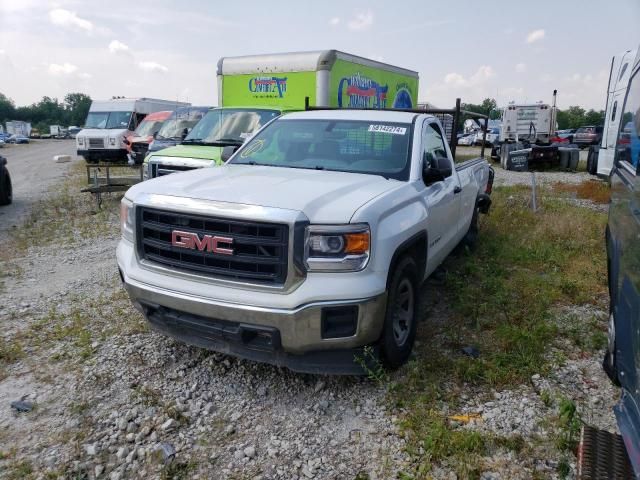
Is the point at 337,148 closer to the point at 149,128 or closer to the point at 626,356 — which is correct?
the point at 626,356

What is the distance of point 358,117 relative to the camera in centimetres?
480

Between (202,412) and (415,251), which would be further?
(415,251)

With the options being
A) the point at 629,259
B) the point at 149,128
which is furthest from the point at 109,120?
the point at 629,259

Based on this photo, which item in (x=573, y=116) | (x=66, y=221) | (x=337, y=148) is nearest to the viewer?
(x=337, y=148)

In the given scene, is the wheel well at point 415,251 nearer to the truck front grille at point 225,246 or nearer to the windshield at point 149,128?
the truck front grille at point 225,246

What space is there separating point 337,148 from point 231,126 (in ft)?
16.7

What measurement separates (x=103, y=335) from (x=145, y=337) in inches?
14.6

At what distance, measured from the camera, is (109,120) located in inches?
818

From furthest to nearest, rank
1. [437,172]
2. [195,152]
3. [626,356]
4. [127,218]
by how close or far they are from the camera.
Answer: [195,152] → [437,172] → [127,218] → [626,356]

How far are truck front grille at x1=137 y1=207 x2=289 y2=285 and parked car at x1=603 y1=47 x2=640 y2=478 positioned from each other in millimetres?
1806

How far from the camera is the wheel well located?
3.34 metres

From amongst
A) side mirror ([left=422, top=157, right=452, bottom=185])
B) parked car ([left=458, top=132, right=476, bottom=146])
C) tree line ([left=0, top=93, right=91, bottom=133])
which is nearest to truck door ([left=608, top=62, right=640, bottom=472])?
side mirror ([left=422, top=157, right=452, bottom=185])

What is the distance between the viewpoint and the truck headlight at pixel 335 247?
120 inches

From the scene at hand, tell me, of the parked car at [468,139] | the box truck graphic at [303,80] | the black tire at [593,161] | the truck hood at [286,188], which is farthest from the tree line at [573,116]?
the truck hood at [286,188]
